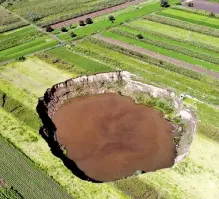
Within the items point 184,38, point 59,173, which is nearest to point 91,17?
Result: point 184,38

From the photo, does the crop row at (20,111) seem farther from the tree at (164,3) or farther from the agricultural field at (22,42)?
the tree at (164,3)

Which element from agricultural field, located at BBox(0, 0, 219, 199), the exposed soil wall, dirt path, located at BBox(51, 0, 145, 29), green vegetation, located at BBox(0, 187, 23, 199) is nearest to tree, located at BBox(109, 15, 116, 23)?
agricultural field, located at BBox(0, 0, 219, 199)

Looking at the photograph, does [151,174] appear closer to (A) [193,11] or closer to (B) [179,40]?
(B) [179,40]

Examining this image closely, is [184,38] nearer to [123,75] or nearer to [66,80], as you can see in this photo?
[123,75]

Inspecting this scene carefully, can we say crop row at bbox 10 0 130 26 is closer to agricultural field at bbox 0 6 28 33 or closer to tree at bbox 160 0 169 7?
agricultural field at bbox 0 6 28 33

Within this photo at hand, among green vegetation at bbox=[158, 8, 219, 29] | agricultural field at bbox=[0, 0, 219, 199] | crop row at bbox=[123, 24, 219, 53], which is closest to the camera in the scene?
agricultural field at bbox=[0, 0, 219, 199]

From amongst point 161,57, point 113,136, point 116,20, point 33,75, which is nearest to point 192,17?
point 116,20
